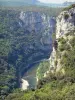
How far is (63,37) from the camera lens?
57938 millimetres

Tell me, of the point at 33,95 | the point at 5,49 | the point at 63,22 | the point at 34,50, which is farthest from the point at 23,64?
the point at 33,95

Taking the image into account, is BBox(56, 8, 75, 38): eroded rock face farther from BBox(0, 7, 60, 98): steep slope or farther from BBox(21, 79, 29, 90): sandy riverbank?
BBox(0, 7, 60, 98): steep slope

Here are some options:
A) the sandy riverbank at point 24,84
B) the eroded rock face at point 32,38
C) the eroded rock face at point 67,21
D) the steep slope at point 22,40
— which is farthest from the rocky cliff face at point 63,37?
the eroded rock face at point 32,38

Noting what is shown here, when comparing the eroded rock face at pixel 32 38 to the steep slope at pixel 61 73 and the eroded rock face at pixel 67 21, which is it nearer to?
the eroded rock face at pixel 67 21

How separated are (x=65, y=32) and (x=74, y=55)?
21.2 ft

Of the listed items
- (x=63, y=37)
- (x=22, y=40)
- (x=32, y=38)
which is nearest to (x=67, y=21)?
(x=63, y=37)

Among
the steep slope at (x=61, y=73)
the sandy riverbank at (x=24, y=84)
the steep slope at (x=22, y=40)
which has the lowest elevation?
the steep slope at (x=61, y=73)

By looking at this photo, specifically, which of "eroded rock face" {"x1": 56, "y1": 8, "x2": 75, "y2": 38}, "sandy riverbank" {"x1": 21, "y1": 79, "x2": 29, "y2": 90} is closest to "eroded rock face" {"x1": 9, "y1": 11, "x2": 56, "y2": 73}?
"sandy riverbank" {"x1": 21, "y1": 79, "x2": 29, "y2": 90}

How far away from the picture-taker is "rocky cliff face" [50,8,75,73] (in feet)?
183

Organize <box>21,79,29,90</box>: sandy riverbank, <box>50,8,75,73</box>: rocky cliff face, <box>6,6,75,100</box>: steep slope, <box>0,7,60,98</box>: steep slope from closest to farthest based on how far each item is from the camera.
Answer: <box>6,6,75,100</box>: steep slope < <box>50,8,75,73</box>: rocky cliff face < <box>21,79,29,90</box>: sandy riverbank < <box>0,7,60,98</box>: steep slope

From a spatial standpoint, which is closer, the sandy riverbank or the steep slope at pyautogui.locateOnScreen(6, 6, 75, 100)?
the steep slope at pyautogui.locateOnScreen(6, 6, 75, 100)

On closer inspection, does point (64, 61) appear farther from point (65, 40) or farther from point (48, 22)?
point (48, 22)

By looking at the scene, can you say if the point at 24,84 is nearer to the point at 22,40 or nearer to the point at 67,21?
the point at 67,21

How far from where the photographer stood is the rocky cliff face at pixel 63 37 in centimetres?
5572
